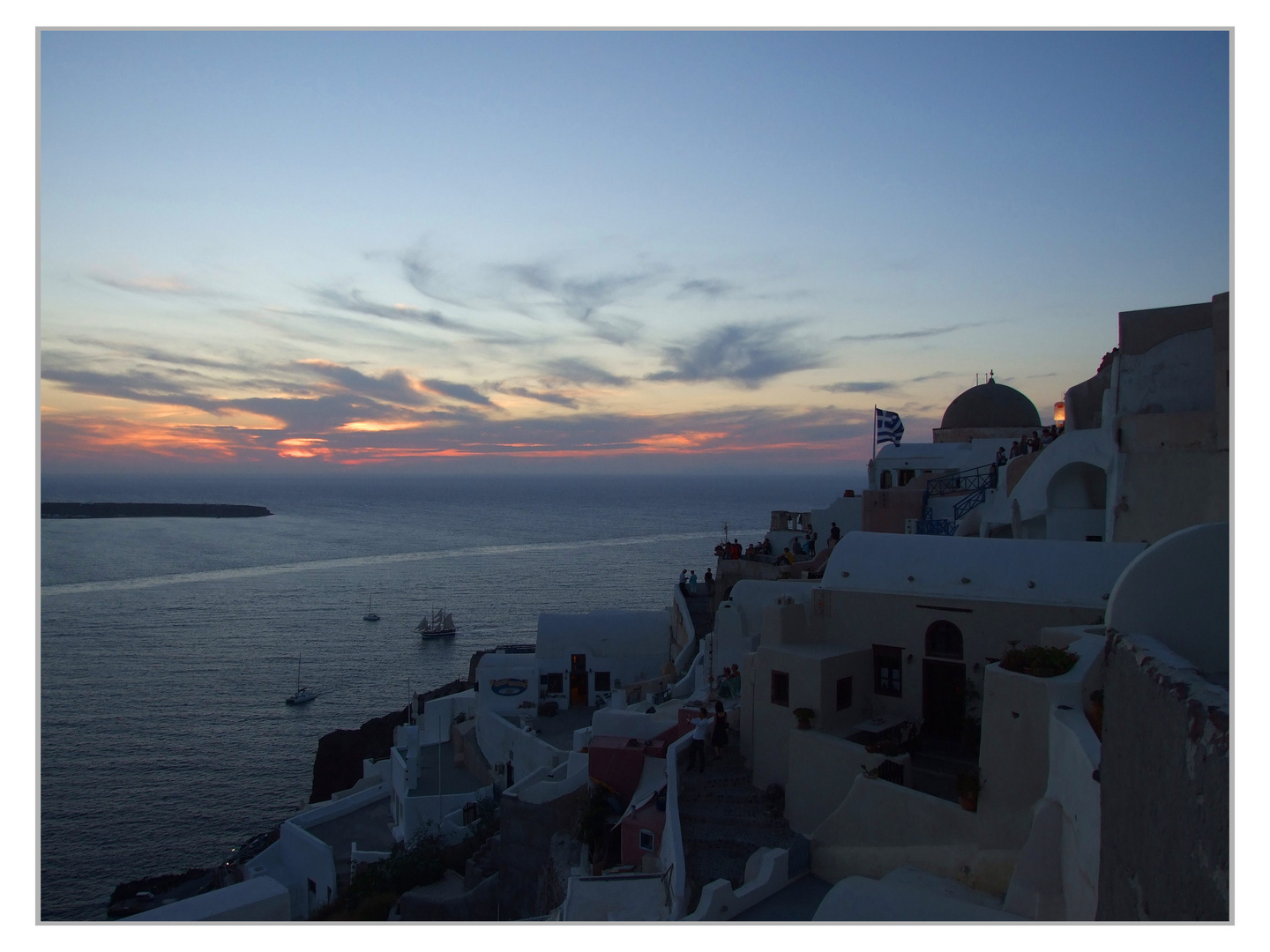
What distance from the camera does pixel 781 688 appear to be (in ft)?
46.1

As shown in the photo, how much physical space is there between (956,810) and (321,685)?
41990mm

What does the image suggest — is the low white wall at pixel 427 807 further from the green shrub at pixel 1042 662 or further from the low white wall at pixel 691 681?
the green shrub at pixel 1042 662

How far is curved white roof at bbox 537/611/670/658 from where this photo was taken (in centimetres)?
3098

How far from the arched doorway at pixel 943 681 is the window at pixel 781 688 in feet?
7.77

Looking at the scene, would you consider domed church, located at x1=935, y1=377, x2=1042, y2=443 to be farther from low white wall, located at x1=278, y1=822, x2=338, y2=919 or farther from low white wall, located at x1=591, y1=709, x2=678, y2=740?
low white wall, located at x1=278, y1=822, x2=338, y2=919

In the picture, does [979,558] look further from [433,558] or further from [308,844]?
[433,558]

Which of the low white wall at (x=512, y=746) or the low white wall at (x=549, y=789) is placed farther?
the low white wall at (x=512, y=746)

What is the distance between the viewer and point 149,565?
263 ft

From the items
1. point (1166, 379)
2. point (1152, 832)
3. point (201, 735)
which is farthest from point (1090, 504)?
point (201, 735)

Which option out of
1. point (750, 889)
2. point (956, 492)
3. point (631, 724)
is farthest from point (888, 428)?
point (750, 889)

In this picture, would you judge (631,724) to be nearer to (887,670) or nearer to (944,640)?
(887,670)

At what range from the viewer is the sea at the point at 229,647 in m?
29.8

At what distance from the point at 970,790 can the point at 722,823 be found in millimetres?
4443

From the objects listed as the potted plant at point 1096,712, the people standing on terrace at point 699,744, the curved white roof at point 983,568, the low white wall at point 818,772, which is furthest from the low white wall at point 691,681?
the potted plant at point 1096,712
